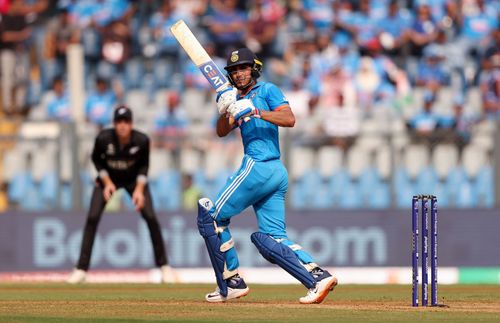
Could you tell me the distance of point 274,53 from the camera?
66.3 feet

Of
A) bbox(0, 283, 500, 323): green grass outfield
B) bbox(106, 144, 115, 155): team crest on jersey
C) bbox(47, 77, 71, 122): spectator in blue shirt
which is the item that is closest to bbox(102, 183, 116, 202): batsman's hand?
bbox(106, 144, 115, 155): team crest on jersey

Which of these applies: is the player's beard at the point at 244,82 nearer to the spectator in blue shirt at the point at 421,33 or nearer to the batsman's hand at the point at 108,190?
the batsman's hand at the point at 108,190

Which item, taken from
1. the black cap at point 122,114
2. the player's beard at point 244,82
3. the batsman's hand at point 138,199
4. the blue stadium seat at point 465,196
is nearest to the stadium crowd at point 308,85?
the blue stadium seat at point 465,196

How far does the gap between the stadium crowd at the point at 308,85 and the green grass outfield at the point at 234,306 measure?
4.06 m

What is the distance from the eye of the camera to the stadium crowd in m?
16.5

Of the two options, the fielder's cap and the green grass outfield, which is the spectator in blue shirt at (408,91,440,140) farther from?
the fielder's cap

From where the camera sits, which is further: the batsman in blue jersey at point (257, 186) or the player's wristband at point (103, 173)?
the player's wristband at point (103, 173)

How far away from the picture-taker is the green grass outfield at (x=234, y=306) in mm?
8664

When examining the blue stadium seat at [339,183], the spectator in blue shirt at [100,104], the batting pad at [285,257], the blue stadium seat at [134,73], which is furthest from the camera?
the blue stadium seat at [134,73]

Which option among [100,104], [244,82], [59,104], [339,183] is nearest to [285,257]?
[244,82]

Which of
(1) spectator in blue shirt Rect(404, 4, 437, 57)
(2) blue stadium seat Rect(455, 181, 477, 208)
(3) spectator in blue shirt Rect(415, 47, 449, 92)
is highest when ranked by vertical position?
(1) spectator in blue shirt Rect(404, 4, 437, 57)

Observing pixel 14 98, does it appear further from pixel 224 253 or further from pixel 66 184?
pixel 224 253

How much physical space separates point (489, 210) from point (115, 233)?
5142mm

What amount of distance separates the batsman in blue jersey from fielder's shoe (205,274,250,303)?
0.12m
